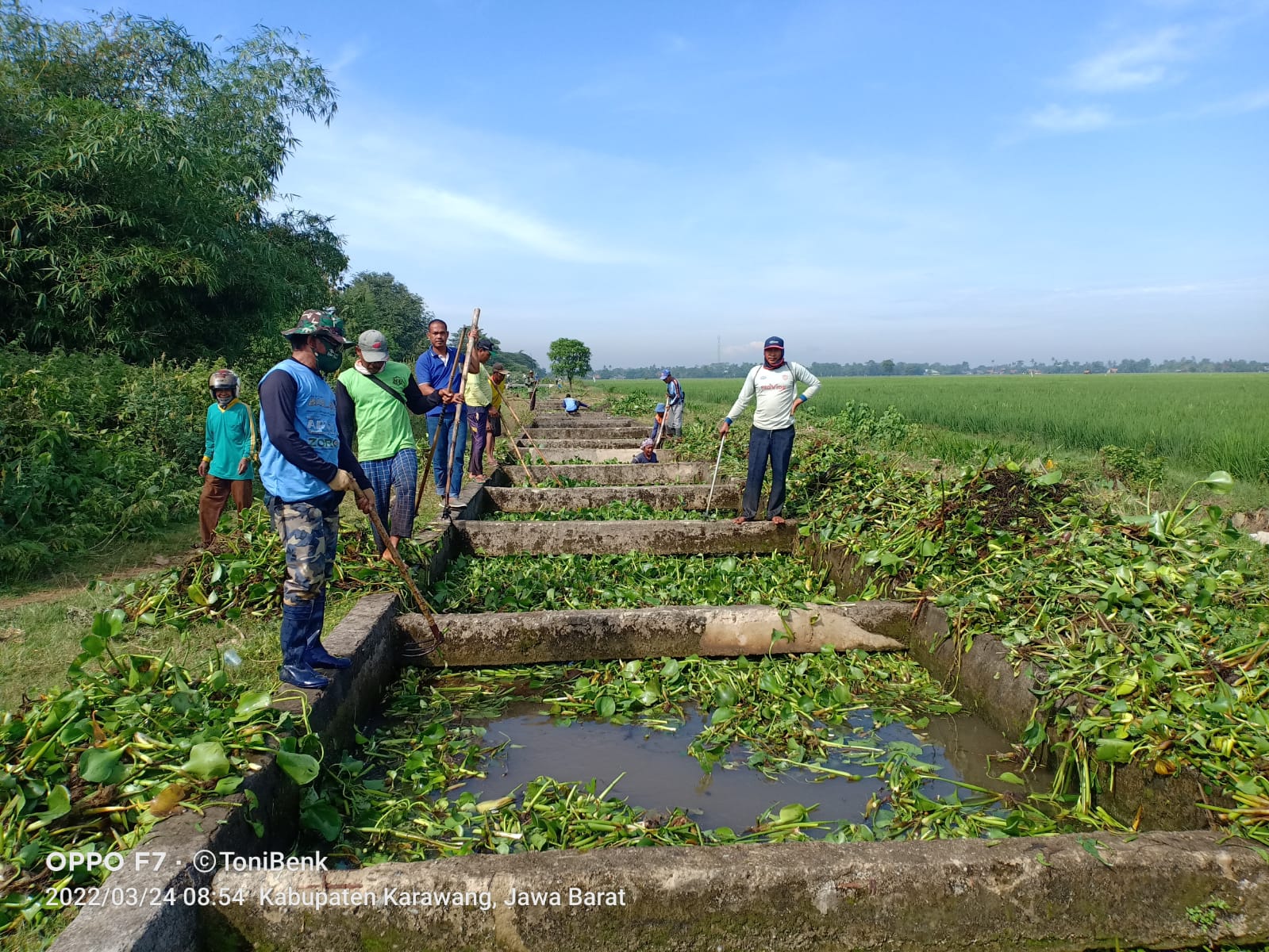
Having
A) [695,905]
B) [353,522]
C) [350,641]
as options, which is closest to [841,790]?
[695,905]

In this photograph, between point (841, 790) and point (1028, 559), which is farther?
point (1028, 559)

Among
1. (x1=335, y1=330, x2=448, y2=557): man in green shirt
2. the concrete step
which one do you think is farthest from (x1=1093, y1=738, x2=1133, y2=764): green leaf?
the concrete step

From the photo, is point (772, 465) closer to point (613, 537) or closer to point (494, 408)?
point (613, 537)

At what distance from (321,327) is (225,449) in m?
3.24

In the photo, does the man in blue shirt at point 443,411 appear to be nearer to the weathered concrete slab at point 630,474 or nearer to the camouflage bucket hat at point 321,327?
the weathered concrete slab at point 630,474

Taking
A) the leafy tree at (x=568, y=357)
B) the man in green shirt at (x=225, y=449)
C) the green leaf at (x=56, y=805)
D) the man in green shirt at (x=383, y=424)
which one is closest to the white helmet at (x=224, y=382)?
the man in green shirt at (x=225, y=449)

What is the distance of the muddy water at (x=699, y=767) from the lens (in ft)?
9.98

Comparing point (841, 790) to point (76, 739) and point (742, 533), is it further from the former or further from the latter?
point (742, 533)

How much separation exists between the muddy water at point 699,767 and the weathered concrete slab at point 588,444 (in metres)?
8.41

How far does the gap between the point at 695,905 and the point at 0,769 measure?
2226 mm

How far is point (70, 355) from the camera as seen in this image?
879cm

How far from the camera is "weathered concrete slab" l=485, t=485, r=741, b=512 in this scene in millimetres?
7809

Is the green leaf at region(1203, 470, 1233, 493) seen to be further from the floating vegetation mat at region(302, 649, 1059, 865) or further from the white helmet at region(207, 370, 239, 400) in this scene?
the white helmet at region(207, 370, 239, 400)

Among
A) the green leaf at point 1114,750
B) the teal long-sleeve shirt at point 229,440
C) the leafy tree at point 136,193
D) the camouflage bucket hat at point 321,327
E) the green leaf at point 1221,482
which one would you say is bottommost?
the green leaf at point 1114,750
